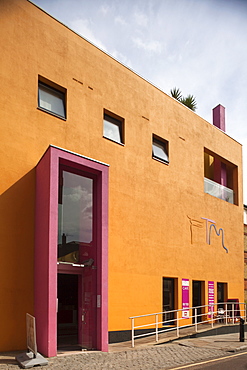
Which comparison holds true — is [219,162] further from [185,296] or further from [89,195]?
[89,195]

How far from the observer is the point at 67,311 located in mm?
13086

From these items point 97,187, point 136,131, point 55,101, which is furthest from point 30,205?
point 136,131

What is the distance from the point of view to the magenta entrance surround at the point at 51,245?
32.8 feet

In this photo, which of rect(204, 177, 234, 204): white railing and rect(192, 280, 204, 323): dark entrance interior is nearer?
rect(192, 280, 204, 323): dark entrance interior

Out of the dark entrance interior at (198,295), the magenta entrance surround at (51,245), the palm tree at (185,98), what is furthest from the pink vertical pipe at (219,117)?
the magenta entrance surround at (51,245)

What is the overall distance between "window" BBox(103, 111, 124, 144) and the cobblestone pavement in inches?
286

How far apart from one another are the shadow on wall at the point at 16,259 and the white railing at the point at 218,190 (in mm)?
10531

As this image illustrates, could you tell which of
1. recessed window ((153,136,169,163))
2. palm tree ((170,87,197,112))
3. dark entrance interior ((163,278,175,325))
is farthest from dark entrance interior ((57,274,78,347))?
palm tree ((170,87,197,112))

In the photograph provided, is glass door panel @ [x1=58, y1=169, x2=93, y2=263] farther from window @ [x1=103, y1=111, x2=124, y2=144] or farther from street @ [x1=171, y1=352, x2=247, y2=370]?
street @ [x1=171, y1=352, x2=247, y2=370]

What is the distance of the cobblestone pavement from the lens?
9078 mm

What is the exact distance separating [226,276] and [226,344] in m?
7.01

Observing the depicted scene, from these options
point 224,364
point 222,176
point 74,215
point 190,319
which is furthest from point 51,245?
point 222,176

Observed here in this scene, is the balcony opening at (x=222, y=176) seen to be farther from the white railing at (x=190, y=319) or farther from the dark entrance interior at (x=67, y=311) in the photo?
the dark entrance interior at (x=67, y=311)

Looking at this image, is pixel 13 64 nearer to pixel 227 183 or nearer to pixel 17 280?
pixel 17 280
